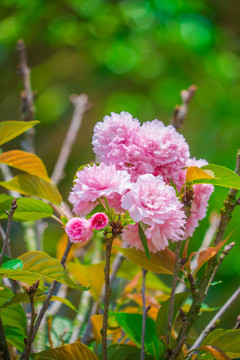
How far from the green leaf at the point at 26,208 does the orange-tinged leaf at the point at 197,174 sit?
0.18 meters

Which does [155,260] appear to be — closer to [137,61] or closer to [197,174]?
[197,174]

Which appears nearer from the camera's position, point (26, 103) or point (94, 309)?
point (94, 309)

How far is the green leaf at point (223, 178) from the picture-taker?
1.45 ft

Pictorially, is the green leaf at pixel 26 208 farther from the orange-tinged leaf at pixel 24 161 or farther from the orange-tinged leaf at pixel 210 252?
the orange-tinged leaf at pixel 210 252

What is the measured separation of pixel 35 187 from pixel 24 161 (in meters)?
0.04

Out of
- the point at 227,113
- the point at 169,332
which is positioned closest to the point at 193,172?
the point at 169,332

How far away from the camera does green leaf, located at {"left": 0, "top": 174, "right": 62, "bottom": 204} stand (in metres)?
0.55

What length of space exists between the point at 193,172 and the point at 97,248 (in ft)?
1.62

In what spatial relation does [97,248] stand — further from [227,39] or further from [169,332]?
[227,39]

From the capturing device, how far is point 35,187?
561mm

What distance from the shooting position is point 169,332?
46cm

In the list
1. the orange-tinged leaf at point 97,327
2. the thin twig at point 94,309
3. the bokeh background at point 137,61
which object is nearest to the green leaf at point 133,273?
the thin twig at point 94,309

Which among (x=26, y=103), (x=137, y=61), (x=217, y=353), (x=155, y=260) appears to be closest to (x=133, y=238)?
(x=155, y=260)

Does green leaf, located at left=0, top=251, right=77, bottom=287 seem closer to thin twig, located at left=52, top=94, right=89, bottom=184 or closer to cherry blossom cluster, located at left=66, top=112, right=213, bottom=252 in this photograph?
cherry blossom cluster, located at left=66, top=112, right=213, bottom=252
